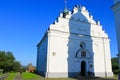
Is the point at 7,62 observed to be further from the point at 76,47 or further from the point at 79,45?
the point at 79,45

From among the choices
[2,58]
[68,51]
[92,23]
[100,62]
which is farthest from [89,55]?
[2,58]

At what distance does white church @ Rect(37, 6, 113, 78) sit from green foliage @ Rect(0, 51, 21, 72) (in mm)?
34379

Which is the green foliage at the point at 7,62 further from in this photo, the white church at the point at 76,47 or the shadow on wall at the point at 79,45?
the shadow on wall at the point at 79,45

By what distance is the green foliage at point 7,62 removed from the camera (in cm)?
5704

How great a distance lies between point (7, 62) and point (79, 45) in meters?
39.7

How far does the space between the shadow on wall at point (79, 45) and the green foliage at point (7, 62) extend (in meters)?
38.8

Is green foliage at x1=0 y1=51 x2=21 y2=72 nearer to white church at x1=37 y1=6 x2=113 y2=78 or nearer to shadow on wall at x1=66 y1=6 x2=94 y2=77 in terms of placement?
white church at x1=37 y1=6 x2=113 y2=78

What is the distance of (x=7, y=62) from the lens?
189ft

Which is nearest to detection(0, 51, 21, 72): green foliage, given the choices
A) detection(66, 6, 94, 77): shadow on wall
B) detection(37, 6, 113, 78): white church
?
detection(37, 6, 113, 78): white church

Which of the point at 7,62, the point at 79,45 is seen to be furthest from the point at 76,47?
the point at 7,62

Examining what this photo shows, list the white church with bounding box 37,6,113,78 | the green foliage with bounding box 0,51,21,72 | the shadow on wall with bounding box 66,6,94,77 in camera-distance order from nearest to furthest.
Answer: the white church with bounding box 37,6,113,78, the shadow on wall with bounding box 66,6,94,77, the green foliage with bounding box 0,51,21,72

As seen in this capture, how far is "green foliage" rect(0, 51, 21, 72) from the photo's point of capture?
187 ft

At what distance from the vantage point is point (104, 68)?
1121 inches

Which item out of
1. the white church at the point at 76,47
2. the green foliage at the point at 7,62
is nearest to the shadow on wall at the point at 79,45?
the white church at the point at 76,47
